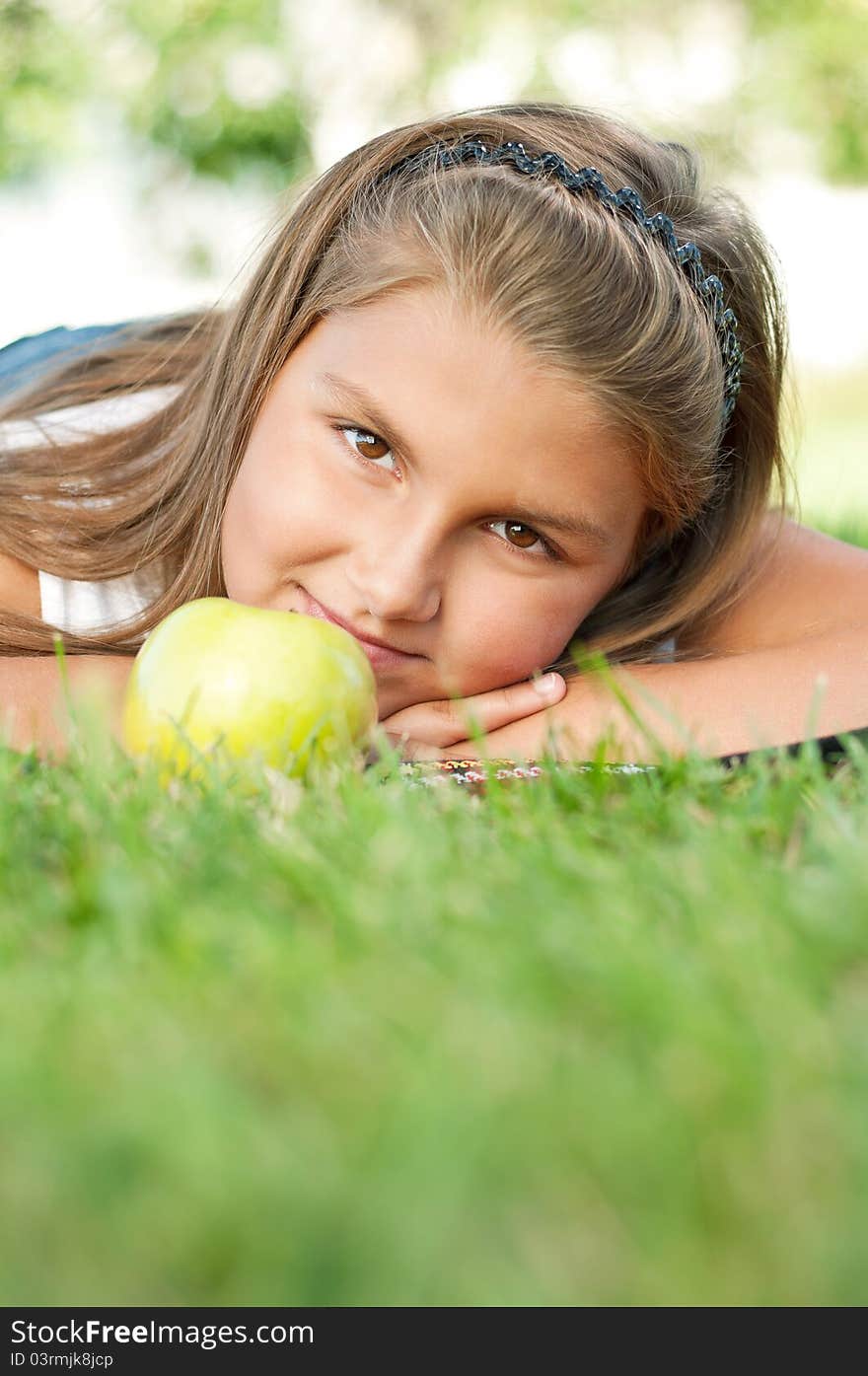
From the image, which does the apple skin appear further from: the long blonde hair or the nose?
the long blonde hair

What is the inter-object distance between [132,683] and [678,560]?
1.50 m

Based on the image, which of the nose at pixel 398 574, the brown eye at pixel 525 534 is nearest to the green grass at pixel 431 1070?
the nose at pixel 398 574

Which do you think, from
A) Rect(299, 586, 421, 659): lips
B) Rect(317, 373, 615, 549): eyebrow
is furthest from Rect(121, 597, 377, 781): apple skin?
Rect(317, 373, 615, 549): eyebrow

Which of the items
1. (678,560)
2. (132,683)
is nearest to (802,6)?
(678,560)

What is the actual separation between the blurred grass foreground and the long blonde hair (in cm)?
136

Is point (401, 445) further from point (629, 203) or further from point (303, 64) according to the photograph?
point (303, 64)

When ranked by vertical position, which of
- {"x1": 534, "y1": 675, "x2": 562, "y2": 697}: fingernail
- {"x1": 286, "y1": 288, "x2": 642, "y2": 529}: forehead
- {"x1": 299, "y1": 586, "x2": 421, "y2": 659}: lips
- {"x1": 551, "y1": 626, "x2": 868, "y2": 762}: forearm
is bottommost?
{"x1": 534, "y1": 675, "x2": 562, "y2": 697}: fingernail

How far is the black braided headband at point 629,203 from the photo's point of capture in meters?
2.50

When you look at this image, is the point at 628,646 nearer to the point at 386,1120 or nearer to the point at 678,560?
the point at 678,560

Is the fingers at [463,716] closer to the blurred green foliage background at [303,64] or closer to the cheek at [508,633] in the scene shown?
the cheek at [508,633]

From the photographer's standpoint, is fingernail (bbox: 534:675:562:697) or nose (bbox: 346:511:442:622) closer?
nose (bbox: 346:511:442:622)

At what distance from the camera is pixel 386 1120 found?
2.35 feet

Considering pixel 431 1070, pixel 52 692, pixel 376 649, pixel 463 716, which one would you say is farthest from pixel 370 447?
pixel 431 1070

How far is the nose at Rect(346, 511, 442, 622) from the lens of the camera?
2100 millimetres
